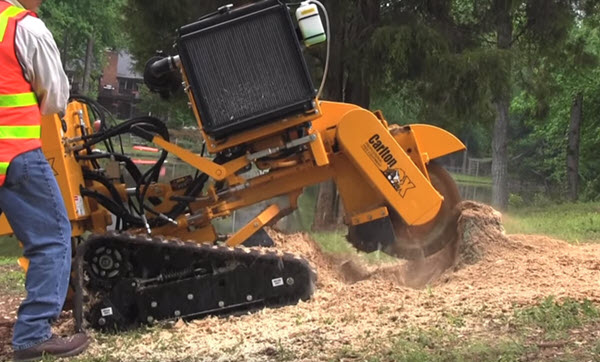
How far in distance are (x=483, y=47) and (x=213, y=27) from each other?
8200 mm

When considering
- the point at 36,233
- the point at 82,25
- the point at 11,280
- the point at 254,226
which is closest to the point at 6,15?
the point at 36,233

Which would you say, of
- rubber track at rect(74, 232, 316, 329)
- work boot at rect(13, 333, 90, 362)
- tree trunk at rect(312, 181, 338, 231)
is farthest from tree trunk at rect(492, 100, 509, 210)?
work boot at rect(13, 333, 90, 362)

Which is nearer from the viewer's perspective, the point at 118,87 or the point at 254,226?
the point at 254,226

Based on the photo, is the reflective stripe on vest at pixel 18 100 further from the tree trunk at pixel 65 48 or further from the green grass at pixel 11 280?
the tree trunk at pixel 65 48

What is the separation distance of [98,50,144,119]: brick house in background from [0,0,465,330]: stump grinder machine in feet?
144

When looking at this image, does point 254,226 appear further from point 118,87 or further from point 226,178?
point 118,87

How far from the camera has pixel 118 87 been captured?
209 ft

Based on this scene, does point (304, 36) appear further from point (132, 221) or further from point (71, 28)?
point (71, 28)

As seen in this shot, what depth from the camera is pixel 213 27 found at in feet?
16.5

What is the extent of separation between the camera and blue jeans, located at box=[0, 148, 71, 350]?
13.4 feet

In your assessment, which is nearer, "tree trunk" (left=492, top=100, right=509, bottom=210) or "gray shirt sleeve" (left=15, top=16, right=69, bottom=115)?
"gray shirt sleeve" (left=15, top=16, right=69, bottom=115)

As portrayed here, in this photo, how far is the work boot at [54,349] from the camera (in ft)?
13.5

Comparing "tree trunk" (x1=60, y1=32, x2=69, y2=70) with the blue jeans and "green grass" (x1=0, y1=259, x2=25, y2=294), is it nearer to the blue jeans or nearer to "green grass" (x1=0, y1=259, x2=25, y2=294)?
"green grass" (x1=0, y1=259, x2=25, y2=294)

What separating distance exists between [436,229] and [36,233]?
3235 mm
